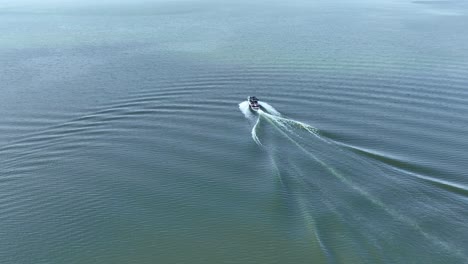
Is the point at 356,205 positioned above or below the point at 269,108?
below

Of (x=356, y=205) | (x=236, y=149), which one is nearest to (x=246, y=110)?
(x=236, y=149)

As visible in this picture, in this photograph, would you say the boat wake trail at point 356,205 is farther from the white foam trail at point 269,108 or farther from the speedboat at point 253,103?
the speedboat at point 253,103

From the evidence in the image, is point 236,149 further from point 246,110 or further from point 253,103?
point 253,103

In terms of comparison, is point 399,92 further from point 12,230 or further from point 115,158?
point 12,230

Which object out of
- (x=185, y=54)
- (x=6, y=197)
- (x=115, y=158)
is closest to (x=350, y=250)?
(x=115, y=158)

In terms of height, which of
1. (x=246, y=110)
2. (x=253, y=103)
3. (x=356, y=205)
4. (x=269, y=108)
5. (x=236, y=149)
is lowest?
(x=356, y=205)

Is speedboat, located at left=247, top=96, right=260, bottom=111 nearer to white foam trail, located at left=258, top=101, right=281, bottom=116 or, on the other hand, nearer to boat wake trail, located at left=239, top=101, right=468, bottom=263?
white foam trail, located at left=258, top=101, right=281, bottom=116

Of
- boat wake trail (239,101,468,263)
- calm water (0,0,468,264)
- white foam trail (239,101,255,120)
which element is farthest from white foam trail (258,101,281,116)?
boat wake trail (239,101,468,263)
